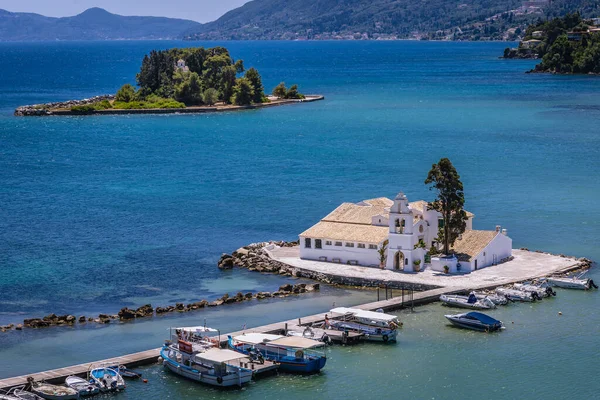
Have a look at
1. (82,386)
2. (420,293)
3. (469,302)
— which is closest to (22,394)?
(82,386)

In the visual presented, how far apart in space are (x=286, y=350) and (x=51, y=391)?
970 centimetres

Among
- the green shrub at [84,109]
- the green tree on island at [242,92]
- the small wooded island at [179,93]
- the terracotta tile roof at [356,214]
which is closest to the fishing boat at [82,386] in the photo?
the terracotta tile roof at [356,214]

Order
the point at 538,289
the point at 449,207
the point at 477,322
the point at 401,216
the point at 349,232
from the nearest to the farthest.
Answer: the point at 477,322
the point at 538,289
the point at 401,216
the point at 449,207
the point at 349,232

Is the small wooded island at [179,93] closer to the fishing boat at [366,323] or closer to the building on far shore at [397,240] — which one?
the building on far shore at [397,240]

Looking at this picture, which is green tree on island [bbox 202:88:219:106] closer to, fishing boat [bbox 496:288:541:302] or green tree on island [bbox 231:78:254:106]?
green tree on island [bbox 231:78:254:106]

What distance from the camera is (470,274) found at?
5856cm

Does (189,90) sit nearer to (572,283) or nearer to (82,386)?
(572,283)

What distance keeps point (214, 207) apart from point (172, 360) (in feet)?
126

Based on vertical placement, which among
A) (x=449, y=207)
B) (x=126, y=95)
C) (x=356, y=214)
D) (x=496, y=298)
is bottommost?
(x=496, y=298)

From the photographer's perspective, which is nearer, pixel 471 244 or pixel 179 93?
pixel 471 244

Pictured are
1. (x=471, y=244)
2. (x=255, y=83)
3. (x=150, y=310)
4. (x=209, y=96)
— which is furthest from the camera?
(x=255, y=83)

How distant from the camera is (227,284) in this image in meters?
60.5

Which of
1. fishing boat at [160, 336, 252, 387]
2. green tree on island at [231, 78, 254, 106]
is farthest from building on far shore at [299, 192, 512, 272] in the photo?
green tree on island at [231, 78, 254, 106]

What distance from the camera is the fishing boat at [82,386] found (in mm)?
42656
